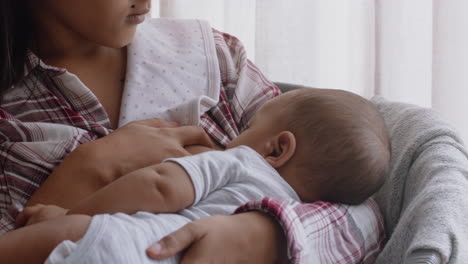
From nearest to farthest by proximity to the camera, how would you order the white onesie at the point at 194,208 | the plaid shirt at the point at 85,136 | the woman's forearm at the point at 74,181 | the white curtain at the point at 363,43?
the white onesie at the point at 194,208 → the plaid shirt at the point at 85,136 → the woman's forearm at the point at 74,181 → the white curtain at the point at 363,43

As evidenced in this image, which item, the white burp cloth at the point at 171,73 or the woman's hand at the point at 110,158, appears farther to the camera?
the white burp cloth at the point at 171,73

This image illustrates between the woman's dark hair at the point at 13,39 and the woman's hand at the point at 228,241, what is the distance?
62 centimetres

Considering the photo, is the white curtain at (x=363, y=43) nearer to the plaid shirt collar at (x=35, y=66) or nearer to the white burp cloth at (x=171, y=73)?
the white burp cloth at (x=171, y=73)

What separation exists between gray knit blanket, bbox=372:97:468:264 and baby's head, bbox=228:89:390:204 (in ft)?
0.28

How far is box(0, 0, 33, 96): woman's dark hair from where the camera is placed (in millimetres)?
1290

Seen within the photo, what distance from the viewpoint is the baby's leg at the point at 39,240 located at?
80 centimetres

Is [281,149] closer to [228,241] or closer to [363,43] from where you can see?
[228,241]

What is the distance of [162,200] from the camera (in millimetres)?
905

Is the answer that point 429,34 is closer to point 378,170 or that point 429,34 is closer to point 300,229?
point 378,170

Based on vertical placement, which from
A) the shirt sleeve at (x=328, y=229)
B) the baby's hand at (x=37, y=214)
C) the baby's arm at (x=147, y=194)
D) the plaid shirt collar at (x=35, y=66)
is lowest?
the shirt sleeve at (x=328, y=229)

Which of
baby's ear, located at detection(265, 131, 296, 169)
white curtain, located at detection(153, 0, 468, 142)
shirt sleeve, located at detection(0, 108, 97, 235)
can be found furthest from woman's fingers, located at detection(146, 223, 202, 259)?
white curtain, located at detection(153, 0, 468, 142)

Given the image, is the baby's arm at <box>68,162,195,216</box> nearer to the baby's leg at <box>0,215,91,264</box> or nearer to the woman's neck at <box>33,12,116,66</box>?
the baby's leg at <box>0,215,91,264</box>

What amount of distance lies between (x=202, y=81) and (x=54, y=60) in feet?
1.01

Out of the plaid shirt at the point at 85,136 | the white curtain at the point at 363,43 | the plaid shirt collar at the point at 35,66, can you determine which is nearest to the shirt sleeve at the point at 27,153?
the plaid shirt at the point at 85,136
